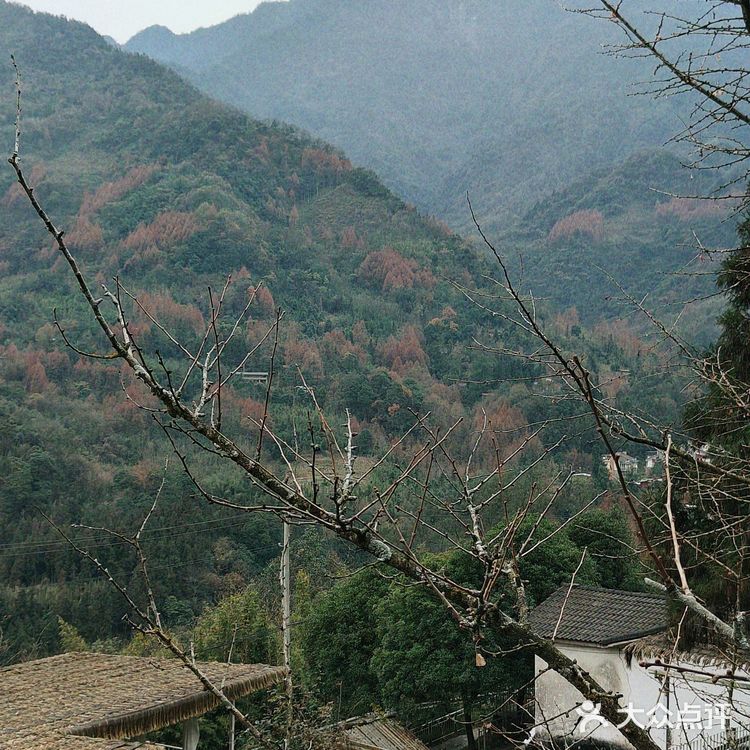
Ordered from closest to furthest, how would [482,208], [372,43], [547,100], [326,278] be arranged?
[326,278] → [482,208] → [547,100] → [372,43]

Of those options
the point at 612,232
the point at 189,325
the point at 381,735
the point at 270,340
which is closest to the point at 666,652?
the point at 381,735

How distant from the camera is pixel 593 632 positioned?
1212cm

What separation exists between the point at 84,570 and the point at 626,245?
59974mm

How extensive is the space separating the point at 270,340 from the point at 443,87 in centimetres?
10235

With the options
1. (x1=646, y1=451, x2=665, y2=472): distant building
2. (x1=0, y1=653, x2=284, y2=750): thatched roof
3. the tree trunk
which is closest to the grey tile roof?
the tree trunk

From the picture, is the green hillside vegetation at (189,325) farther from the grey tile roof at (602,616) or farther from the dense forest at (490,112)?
the dense forest at (490,112)

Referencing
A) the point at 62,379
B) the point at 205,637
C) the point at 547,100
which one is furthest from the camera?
the point at 547,100

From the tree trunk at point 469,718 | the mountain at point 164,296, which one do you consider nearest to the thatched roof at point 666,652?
the tree trunk at point 469,718

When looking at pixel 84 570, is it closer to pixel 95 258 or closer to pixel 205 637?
pixel 205 637

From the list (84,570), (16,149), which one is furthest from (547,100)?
(16,149)

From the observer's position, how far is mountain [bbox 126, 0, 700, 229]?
4387 inches

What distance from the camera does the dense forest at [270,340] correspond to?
52.6 ft

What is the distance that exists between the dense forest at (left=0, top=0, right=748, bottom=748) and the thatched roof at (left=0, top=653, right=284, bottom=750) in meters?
0.62

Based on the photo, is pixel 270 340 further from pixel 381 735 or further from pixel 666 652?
pixel 666 652
